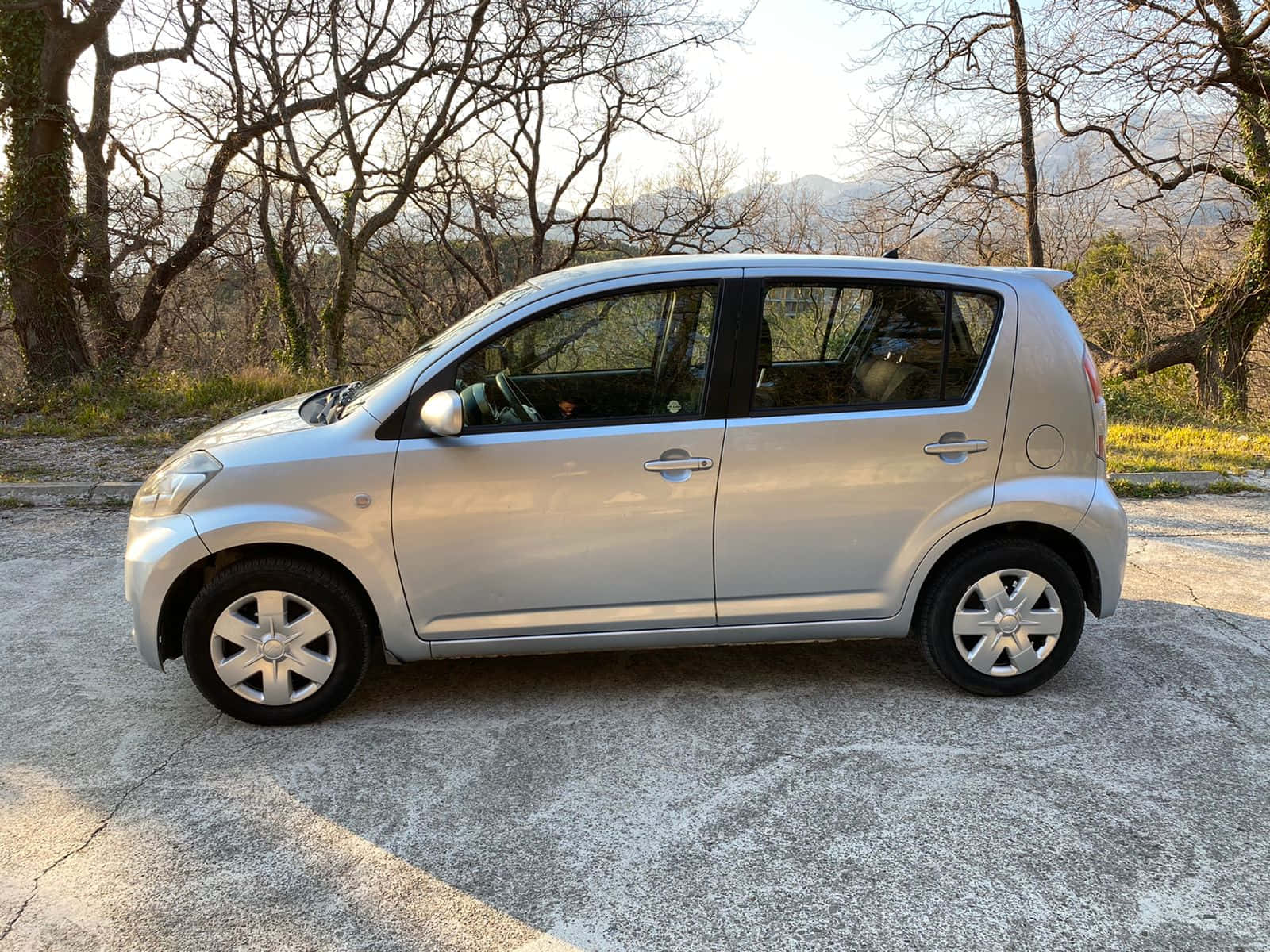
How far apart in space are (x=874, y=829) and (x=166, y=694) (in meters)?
2.99

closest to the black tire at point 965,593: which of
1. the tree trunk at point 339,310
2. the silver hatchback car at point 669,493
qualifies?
the silver hatchback car at point 669,493

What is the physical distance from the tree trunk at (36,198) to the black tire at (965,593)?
1276 cm

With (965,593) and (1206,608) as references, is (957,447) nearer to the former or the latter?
(965,593)

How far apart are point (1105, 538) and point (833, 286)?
1.53 metres

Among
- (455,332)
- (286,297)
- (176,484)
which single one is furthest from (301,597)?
(286,297)

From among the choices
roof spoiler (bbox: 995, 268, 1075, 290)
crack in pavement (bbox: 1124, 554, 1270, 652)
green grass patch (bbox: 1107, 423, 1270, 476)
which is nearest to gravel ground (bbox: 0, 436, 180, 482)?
roof spoiler (bbox: 995, 268, 1075, 290)

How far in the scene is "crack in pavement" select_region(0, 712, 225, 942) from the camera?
2559mm

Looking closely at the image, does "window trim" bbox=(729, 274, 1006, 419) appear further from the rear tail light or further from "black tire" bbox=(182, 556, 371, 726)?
"black tire" bbox=(182, 556, 371, 726)

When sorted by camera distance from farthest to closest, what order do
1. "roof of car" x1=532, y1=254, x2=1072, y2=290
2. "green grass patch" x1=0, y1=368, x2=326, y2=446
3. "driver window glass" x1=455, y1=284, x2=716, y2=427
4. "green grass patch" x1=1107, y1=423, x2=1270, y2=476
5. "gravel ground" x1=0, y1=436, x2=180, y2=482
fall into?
"green grass patch" x1=0, y1=368, x2=326, y2=446 < "green grass patch" x1=1107, y1=423, x2=1270, y2=476 < "gravel ground" x1=0, y1=436, x2=180, y2=482 < "roof of car" x1=532, y1=254, x2=1072, y2=290 < "driver window glass" x1=455, y1=284, x2=716, y2=427

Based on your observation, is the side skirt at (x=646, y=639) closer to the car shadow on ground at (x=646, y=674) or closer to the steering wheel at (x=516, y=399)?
the car shadow on ground at (x=646, y=674)

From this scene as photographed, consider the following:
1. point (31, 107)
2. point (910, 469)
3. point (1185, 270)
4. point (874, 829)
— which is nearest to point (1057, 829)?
point (874, 829)

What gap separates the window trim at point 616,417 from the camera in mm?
3570

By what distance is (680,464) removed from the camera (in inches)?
140

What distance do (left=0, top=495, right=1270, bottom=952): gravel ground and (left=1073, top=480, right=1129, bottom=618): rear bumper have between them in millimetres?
480
